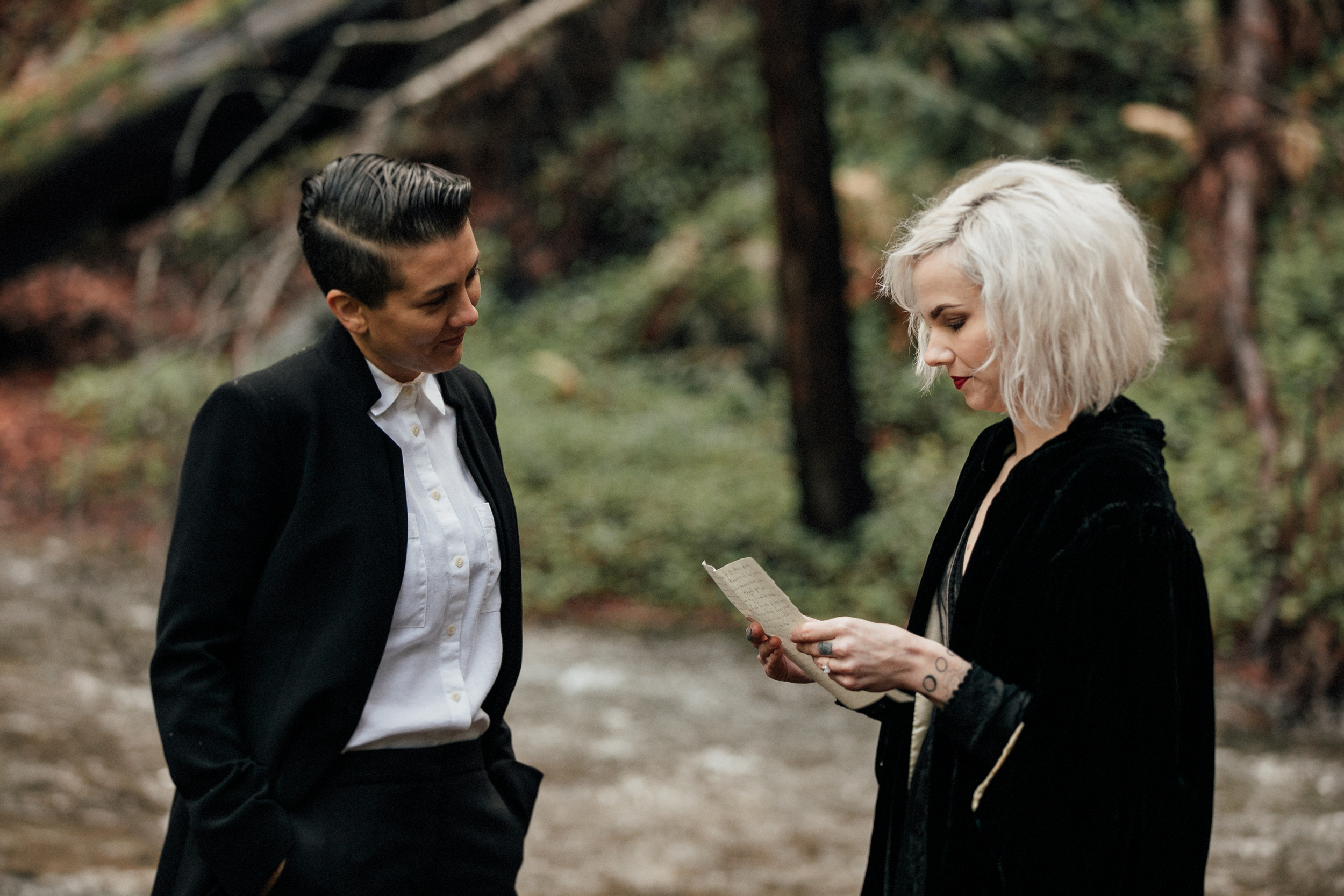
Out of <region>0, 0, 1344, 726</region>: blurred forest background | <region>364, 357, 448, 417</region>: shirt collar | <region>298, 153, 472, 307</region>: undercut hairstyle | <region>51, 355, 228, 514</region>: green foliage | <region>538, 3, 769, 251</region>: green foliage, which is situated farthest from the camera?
<region>538, 3, 769, 251</region>: green foliage

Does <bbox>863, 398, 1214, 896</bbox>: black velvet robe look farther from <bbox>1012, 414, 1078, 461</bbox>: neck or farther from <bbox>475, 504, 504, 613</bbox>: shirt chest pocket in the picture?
<bbox>475, 504, 504, 613</bbox>: shirt chest pocket

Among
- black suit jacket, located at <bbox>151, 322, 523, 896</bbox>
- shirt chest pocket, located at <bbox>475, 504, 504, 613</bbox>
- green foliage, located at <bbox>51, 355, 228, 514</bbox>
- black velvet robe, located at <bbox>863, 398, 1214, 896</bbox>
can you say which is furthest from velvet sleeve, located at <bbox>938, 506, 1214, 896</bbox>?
green foliage, located at <bbox>51, 355, 228, 514</bbox>

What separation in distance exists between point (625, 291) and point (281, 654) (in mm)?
10898

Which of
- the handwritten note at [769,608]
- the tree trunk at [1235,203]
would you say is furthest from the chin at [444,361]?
the tree trunk at [1235,203]

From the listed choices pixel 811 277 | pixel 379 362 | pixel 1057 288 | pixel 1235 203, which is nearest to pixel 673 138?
pixel 811 277

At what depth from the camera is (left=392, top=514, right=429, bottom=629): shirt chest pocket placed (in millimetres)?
2121

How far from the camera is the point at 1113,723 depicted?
1.86 metres

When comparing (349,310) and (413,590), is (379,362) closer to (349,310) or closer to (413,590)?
(349,310)

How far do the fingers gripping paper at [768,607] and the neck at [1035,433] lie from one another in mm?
513

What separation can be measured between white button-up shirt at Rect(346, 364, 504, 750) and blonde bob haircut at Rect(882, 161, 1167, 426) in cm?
101

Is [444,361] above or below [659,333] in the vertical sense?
below

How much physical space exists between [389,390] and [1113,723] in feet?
4.60

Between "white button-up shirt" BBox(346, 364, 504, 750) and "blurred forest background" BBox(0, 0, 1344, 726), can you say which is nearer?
"white button-up shirt" BBox(346, 364, 504, 750)

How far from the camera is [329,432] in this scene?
2.11 meters
